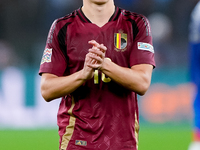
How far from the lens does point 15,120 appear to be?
7.50 m

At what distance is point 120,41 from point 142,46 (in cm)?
14

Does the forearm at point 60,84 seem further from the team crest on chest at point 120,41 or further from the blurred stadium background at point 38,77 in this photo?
the blurred stadium background at point 38,77

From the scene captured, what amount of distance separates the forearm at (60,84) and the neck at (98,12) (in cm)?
45

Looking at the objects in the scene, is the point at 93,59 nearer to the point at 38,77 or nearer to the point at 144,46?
the point at 144,46

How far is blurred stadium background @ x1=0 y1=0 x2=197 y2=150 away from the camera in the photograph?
7410 mm

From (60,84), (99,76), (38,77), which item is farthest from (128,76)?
(38,77)

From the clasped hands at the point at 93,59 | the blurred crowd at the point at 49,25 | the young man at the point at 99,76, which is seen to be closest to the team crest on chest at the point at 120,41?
the young man at the point at 99,76

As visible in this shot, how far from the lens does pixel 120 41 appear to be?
2566mm

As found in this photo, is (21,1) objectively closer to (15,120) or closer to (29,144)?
(15,120)

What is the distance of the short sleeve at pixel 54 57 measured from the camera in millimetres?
2539

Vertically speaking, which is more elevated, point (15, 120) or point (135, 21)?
point (135, 21)

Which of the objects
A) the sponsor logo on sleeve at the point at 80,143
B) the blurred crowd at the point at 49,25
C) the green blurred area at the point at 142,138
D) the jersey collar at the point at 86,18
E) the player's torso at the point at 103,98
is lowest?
the green blurred area at the point at 142,138

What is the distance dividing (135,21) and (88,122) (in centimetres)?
72

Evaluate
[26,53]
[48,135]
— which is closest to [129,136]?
[48,135]
